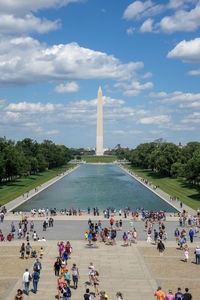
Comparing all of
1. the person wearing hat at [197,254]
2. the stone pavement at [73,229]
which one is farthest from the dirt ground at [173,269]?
the stone pavement at [73,229]

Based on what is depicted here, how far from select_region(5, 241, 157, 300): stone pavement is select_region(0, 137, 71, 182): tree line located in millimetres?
44288

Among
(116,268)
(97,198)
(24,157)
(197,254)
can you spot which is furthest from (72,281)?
(24,157)

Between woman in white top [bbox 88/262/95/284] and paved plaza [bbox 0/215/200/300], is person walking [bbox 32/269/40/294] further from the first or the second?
woman in white top [bbox 88/262/95/284]

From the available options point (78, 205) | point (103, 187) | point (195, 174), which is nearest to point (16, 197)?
point (78, 205)

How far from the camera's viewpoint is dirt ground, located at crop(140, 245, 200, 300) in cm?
1769

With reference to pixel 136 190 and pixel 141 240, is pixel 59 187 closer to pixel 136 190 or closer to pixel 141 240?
pixel 136 190

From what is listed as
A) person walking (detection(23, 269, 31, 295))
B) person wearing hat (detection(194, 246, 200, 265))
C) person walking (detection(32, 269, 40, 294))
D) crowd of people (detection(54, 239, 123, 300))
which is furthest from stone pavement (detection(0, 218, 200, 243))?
person walking (detection(23, 269, 31, 295))

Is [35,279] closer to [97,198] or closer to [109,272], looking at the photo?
[109,272]

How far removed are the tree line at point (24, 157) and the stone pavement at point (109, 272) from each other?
145ft

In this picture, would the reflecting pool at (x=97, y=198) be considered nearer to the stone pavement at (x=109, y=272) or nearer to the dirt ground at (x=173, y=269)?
the dirt ground at (x=173, y=269)

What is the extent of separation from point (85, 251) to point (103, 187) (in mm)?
47809

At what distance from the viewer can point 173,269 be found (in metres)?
20.4

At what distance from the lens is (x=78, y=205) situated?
166 feet

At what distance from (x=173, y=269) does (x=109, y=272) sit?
4161mm
